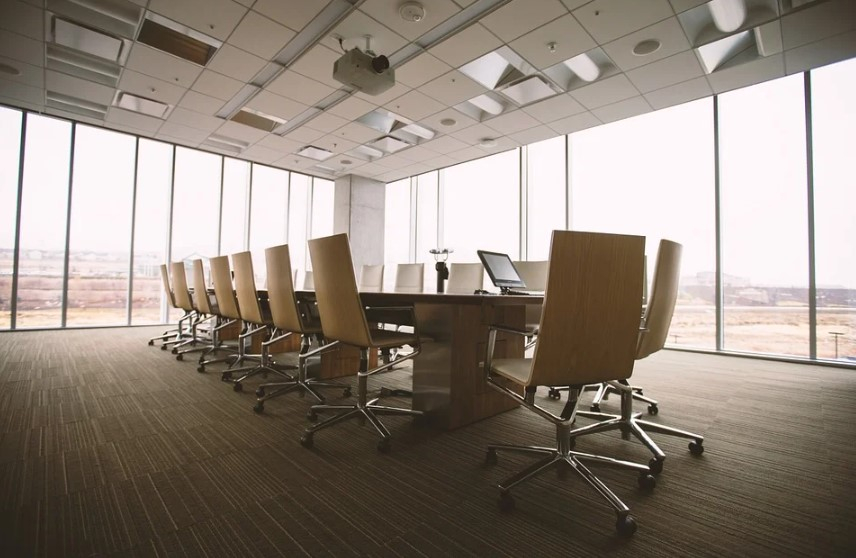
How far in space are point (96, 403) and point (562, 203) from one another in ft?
21.1

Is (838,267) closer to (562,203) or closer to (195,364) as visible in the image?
(562,203)

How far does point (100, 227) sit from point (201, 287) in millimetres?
4378

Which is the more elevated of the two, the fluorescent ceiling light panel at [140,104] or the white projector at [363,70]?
the fluorescent ceiling light panel at [140,104]

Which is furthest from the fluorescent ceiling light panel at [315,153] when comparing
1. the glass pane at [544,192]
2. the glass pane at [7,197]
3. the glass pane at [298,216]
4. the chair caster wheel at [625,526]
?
the chair caster wheel at [625,526]

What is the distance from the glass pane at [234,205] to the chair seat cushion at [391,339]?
687 cm

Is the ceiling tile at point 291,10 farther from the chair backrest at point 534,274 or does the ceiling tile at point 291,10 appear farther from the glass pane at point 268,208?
the glass pane at point 268,208

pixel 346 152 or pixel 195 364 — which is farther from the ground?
pixel 346 152

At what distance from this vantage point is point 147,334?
6.49 metres

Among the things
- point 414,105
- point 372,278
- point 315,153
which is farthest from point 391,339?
point 315,153

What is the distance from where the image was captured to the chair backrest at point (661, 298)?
1.97 meters

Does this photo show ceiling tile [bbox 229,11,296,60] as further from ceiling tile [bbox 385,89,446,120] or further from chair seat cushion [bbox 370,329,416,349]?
chair seat cushion [bbox 370,329,416,349]

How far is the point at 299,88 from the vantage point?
206 inches

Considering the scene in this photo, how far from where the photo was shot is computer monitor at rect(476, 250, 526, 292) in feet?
8.27

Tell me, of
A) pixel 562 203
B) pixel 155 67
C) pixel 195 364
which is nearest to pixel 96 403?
pixel 195 364
